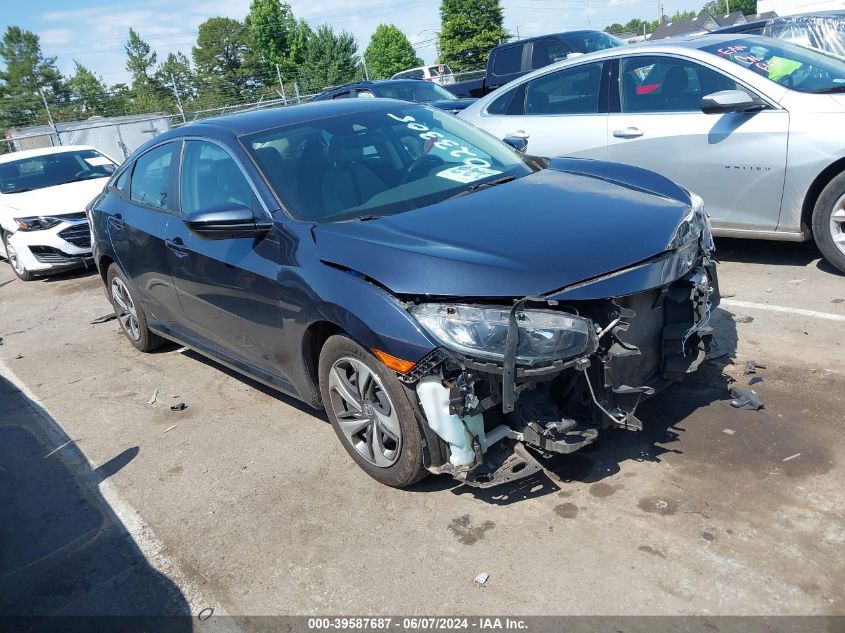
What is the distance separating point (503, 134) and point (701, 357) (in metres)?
4.14

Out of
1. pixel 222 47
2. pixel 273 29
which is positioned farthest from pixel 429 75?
pixel 222 47

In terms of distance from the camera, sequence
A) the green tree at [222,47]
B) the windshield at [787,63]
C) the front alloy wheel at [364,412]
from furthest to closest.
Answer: the green tree at [222,47] → the windshield at [787,63] → the front alloy wheel at [364,412]

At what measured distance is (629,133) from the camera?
609 cm

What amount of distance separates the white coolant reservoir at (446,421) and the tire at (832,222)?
3.52 metres

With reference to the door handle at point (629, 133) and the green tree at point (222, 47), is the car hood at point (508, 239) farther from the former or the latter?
the green tree at point (222, 47)

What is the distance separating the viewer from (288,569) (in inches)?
122

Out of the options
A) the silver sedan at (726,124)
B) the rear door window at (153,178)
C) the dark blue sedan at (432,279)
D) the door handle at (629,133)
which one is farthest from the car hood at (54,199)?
the door handle at (629,133)

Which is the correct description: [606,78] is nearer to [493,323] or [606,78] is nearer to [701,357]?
[701,357]

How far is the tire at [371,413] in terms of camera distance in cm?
316

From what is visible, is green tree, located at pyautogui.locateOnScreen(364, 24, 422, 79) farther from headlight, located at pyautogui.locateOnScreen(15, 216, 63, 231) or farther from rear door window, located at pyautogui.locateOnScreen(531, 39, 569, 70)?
headlight, located at pyautogui.locateOnScreen(15, 216, 63, 231)

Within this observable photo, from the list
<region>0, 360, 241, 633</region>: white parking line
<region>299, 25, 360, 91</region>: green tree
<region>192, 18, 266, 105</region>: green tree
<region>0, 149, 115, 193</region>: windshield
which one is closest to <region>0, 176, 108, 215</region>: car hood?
<region>0, 149, 115, 193</region>: windshield

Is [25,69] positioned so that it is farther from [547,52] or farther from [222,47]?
[547,52]

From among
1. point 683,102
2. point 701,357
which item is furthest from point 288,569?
point 683,102

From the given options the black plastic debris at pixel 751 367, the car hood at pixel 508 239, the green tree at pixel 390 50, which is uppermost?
the green tree at pixel 390 50
